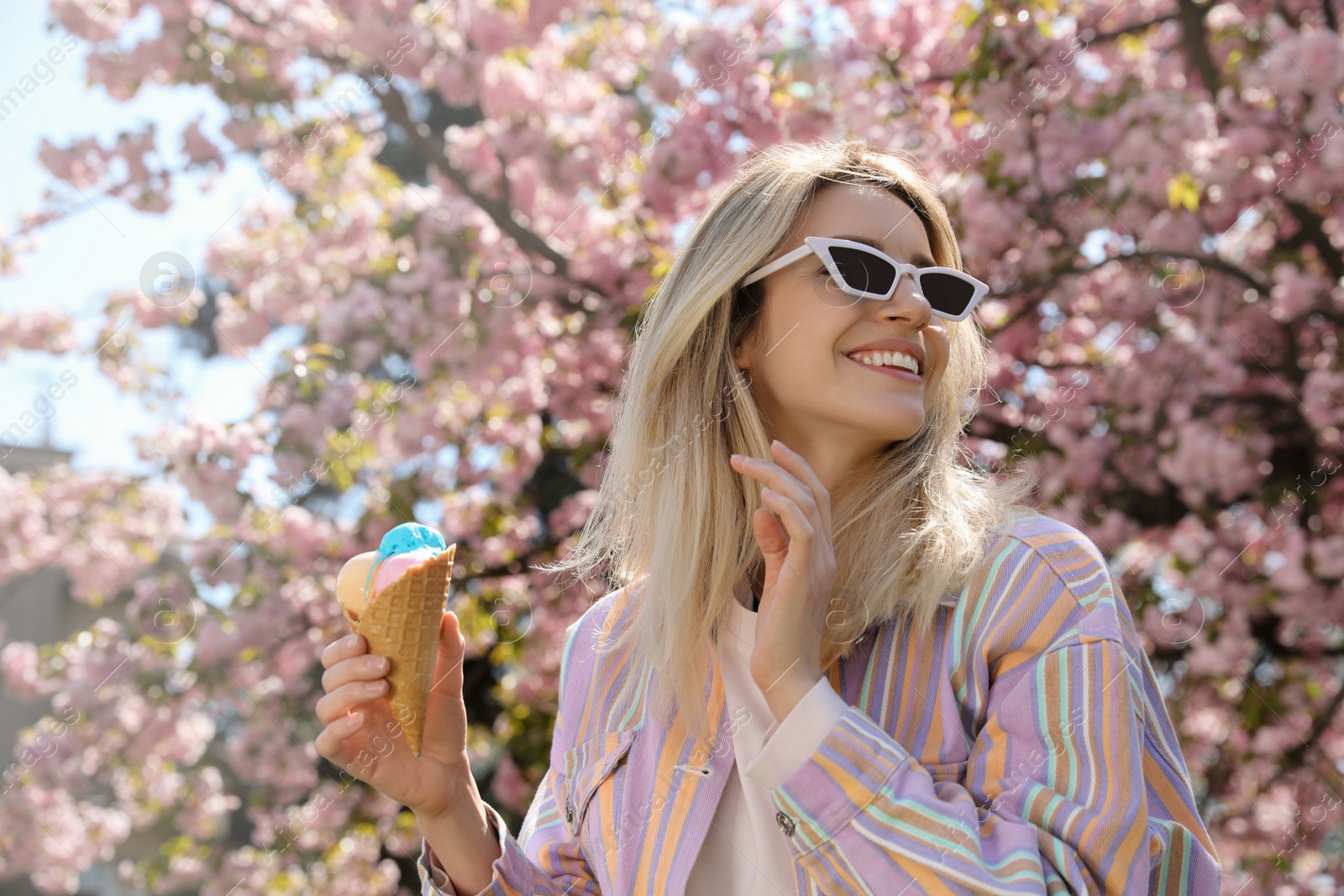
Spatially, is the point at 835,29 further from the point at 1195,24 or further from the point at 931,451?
the point at 931,451

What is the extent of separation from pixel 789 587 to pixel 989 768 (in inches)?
13.2

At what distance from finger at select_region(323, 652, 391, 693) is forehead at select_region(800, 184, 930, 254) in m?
0.99

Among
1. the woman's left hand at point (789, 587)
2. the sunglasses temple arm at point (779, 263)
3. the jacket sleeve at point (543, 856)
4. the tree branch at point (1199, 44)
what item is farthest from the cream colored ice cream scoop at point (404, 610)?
the tree branch at point (1199, 44)

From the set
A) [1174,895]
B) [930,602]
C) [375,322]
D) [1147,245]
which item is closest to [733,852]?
[930,602]

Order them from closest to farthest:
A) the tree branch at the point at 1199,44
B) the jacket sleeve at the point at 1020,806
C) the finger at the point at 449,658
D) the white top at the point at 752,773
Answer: the jacket sleeve at the point at 1020,806, the white top at the point at 752,773, the finger at the point at 449,658, the tree branch at the point at 1199,44

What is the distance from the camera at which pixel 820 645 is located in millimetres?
1537

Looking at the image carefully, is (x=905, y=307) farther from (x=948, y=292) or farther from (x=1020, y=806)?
(x=1020, y=806)

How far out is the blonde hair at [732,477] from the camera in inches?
67.2

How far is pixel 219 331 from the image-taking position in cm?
543

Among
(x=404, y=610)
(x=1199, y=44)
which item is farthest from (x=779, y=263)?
(x=1199, y=44)

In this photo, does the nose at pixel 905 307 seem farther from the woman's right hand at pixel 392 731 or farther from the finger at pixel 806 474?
the woman's right hand at pixel 392 731

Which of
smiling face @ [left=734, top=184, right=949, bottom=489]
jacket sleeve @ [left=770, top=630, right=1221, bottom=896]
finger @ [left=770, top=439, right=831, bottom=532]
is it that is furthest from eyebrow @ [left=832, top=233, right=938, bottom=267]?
jacket sleeve @ [left=770, top=630, right=1221, bottom=896]

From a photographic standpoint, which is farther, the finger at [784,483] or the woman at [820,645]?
the finger at [784,483]

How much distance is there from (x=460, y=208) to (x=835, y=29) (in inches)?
69.1
